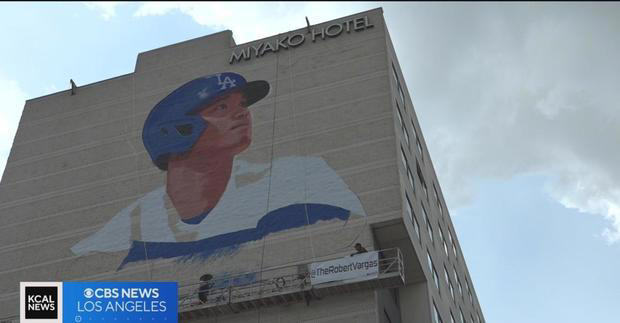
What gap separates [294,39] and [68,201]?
21.2 m

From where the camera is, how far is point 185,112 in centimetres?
6781

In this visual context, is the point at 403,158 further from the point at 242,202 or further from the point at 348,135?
the point at 242,202

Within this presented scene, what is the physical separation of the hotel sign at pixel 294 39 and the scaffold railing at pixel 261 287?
19.6m

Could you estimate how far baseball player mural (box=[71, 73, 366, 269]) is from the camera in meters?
58.8

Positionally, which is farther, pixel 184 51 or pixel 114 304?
pixel 184 51

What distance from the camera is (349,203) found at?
57344 mm

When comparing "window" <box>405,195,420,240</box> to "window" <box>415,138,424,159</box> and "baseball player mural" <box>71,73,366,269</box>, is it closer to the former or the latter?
"baseball player mural" <box>71,73,366,269</box>

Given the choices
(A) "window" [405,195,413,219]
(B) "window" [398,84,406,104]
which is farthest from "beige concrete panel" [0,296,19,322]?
(B) "window" [398,84,406,104]

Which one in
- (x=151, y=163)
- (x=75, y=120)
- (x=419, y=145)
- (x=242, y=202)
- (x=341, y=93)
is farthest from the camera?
(x=419, y=145)

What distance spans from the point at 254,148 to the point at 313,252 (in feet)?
35.2

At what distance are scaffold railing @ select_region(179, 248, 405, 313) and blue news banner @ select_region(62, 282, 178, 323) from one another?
223 inches

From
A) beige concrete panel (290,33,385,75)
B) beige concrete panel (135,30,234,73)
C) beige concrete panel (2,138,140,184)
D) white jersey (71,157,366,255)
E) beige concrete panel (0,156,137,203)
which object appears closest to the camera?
white jersey (71,157,366,255)

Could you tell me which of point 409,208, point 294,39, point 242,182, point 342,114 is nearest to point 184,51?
point 294,39

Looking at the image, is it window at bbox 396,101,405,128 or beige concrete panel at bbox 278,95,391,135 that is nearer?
beige concrete panel at bbox 278,95,391,135
